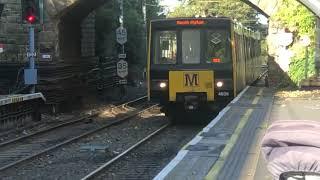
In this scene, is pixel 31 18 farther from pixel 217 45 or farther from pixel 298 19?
pixel 298 19

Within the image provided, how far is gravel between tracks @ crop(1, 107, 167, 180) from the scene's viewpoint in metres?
10.5

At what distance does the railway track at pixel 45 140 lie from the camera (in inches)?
483

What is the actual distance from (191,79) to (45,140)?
4450 mm

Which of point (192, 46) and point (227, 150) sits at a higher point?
point (192, 46)

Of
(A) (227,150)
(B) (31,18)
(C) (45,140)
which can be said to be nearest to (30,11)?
(B) (31,18)

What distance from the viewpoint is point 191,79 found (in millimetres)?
17281

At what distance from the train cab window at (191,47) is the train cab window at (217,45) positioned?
10.6 inches

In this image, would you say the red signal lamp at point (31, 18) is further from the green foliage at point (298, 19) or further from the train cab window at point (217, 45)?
the green foliage at point (298, 19)

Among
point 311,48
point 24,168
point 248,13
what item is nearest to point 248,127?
point 24,168

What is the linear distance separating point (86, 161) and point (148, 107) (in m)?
12.6

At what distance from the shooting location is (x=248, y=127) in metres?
11.0

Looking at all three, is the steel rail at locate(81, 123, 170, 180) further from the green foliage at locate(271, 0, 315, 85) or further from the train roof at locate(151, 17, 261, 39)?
the green foliage at locate(271, 0, 315, 85)

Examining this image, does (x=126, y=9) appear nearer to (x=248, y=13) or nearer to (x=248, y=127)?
(x=248, y=127)

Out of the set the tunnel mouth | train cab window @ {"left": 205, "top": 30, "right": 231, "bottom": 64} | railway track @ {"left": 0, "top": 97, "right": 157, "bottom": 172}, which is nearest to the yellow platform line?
railway track @ {"left": 0, "top": 97, "right": 157, "bottom": 172}
